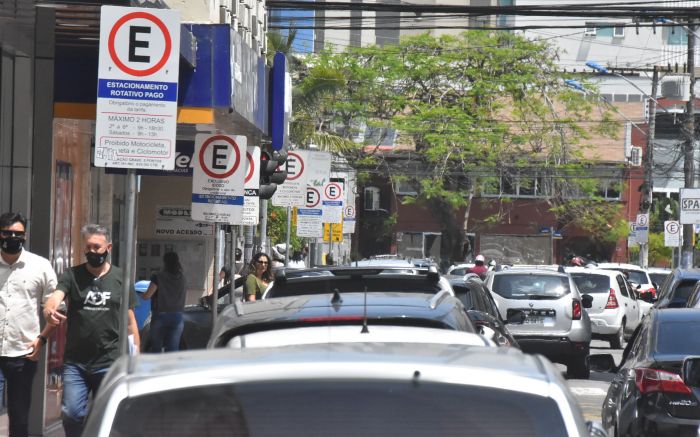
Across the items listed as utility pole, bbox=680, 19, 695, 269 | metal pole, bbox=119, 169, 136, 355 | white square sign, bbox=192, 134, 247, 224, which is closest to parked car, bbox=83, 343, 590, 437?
metal pole, bbox=119, 169, 136, 355

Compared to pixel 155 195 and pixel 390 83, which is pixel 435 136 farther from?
pixel 155 195

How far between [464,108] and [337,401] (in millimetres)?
57063

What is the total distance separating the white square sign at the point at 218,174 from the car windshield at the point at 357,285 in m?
4.41

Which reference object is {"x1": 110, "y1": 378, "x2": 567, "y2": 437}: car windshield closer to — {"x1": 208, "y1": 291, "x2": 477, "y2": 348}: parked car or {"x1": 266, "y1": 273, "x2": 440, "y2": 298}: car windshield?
{"x1": 208, "y1": 291, "x2": 477, "y2": 348}: parked car

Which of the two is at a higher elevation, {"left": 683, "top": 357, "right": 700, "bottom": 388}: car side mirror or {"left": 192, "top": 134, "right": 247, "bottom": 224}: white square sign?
{"left": 192, "top": 134, "right": 247, "bottom": 224}: white square sign

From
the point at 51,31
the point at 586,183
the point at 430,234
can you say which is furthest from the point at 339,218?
the point at 430,234

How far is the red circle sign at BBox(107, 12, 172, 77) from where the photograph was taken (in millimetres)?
8922

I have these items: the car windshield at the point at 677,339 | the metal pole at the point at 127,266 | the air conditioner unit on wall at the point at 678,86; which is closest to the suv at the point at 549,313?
the car windshield at the point at 677,339

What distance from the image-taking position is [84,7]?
38.2 ft

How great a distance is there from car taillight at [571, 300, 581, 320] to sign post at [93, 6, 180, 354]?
44.0ft

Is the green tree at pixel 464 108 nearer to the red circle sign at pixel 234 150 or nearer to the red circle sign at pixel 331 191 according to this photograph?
the red circle sign at pixel 331 191

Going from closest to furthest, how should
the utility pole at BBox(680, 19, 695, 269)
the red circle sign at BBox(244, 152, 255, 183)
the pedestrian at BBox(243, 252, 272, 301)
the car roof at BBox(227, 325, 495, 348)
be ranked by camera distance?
the car roof at BBox(227, 325, 495, 348) < the red circle sign at BBox(244, 152, 255, 183) < the pedestrian at BBox(243, 252, 272, 301) < the utility pole at BBox(680, 19, 695, 269)

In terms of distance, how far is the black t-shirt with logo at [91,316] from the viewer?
31.4 ft

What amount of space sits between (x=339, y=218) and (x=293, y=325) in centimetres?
2356
